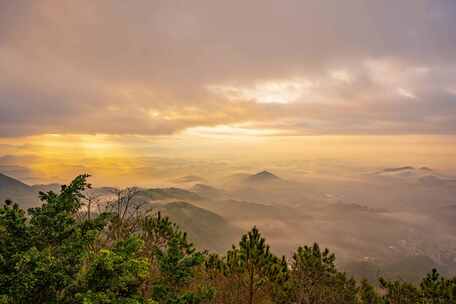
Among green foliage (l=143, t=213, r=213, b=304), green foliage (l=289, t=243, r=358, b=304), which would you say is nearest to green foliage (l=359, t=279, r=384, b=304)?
green foliage (l=289, t=243, r=358, b=304)

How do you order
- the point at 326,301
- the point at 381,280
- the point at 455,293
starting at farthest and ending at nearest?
the point at 326,301
the point at 381,280
the point at 455,293

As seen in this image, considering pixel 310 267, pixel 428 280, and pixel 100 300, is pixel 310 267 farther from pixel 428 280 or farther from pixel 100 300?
pixel 100 300

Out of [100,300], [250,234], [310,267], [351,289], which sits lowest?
[351,289]

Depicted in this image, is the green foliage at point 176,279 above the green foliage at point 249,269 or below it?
above

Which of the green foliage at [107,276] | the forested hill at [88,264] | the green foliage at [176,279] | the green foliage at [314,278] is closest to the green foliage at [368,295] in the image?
the green foliage at [314,278]

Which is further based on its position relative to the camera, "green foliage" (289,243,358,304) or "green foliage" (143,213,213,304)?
"green foliage" (289,243,358,304)

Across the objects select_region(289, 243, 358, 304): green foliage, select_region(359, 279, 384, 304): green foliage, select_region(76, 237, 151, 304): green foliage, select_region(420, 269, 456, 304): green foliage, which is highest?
select_region(76, 237, 151, 304): green foliage

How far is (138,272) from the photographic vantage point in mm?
8359

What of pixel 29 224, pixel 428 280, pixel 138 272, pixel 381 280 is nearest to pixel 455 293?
pixel 428 280

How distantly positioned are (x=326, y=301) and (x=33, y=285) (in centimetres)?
2259

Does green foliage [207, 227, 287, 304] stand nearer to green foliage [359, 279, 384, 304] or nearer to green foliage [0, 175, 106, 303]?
green foliage [359, 279, 384, 304]

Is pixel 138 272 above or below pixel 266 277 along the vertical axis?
above

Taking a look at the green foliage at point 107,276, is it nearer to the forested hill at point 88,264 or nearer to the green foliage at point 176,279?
the forested hill at point 88,264

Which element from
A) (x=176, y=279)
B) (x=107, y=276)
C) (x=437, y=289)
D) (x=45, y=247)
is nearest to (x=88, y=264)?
(x=107, y=276)
